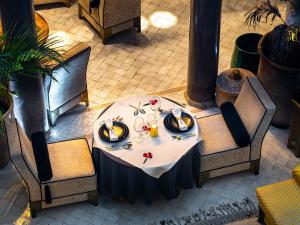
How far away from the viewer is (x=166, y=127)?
7543mm

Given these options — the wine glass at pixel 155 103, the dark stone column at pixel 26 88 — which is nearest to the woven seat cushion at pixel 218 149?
the wine glass at pixel 155 103

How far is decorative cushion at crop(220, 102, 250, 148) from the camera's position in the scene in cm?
766

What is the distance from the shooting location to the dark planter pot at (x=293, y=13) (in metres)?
8.76

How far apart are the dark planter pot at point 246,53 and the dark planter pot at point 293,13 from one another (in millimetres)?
456

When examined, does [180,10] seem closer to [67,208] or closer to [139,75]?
[139,75]

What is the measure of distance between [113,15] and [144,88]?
121 centimetres

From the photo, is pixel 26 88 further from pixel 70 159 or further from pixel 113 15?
pixel 113 15

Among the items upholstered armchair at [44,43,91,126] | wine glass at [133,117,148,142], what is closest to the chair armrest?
upholstered armchair at [44,43,91,126]

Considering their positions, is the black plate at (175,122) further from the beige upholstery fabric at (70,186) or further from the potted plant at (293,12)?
the potted plant at (293,12)

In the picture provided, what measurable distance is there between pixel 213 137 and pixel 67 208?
69.8 inches

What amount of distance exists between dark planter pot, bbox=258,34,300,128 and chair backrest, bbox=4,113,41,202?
2960 mm

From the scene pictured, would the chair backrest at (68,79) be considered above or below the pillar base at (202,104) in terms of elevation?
above

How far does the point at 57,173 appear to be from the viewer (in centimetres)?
734

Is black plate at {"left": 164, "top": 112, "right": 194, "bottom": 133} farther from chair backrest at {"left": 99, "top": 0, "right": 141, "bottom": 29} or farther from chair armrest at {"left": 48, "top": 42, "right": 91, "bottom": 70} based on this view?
chair backrest at {"left": 99, "top": 0, "right": 141, "bottom": 29}
